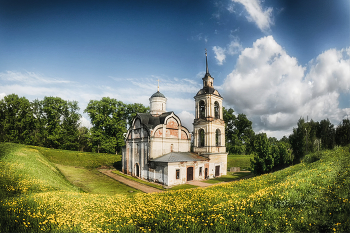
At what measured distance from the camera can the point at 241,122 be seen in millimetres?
55250

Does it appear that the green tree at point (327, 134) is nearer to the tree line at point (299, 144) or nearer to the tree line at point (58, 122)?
the tree line at point (299, 144)

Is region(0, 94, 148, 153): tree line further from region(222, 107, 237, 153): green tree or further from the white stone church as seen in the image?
region(222, 107, 237, 153): green tree

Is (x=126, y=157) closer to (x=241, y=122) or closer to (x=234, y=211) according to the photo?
(x=234, y=211)

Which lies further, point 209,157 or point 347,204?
point 209,157

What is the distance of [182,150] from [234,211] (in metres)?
24.8

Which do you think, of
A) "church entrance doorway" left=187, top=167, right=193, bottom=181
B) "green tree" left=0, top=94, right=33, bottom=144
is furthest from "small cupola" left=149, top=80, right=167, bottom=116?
"green tree" left=0, top=94, right=33, bottom=144

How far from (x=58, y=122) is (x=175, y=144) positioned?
3368 centimetres

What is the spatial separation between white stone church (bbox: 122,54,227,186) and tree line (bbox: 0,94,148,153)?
40.6 feet

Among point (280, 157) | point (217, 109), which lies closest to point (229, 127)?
point (217, 109)

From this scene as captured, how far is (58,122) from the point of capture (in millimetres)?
46562

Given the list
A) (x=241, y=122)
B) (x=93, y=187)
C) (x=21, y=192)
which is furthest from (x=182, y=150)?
(x=241, y=122)

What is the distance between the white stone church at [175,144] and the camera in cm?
2675

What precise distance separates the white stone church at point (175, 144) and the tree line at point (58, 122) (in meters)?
12.4

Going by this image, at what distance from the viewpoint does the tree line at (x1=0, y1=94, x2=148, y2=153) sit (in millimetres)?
43094
